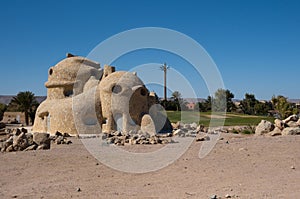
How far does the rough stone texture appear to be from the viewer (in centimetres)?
1983

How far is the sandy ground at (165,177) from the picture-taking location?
604 cm

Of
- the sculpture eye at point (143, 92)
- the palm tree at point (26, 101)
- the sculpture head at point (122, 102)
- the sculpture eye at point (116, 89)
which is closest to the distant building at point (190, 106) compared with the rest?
the palm tree at point (26, 101)

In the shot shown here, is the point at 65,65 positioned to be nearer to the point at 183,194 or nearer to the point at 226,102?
the point at 183,194

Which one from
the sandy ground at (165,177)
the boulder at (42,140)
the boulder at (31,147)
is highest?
the boulder at (42,140)

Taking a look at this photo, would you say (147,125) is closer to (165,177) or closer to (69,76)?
(69,76)

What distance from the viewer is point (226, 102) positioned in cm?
5550

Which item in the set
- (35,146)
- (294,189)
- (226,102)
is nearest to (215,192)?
(294,189)

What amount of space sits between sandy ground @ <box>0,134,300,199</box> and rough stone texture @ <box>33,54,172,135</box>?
8843mm

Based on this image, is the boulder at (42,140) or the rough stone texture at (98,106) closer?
the boulder at (42,140)

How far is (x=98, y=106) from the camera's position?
2053 cm

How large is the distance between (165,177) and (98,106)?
1356cm

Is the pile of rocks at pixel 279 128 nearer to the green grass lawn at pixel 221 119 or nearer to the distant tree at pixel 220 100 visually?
the green grass lawn at pixel 221 119

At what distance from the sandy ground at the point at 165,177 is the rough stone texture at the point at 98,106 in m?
8.84

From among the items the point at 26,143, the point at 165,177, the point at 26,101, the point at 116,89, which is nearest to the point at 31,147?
the point at 26,143
